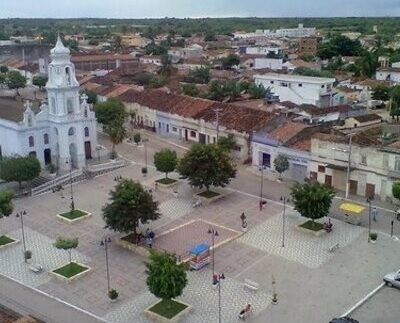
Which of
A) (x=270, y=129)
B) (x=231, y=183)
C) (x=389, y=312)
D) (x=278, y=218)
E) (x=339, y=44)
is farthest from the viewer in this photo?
(x=339, y=44)

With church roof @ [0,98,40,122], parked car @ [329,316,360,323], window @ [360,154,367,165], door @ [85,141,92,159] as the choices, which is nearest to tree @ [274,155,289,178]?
window @ [360,154,367,165]

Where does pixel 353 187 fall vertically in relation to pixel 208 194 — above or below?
above

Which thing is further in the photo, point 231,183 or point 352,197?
point 231,183

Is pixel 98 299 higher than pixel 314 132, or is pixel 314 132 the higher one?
pixel 314 132

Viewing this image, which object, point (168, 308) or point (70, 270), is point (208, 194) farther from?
point (168, 308)

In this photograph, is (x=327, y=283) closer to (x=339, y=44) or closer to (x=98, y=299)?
(x=98, y=299)

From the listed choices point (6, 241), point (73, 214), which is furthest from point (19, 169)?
point (6, 241)

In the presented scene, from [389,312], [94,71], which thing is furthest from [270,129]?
[94,71]

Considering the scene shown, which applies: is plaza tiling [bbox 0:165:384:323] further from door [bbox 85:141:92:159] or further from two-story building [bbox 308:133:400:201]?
door [bbox 85:141:92:159]
